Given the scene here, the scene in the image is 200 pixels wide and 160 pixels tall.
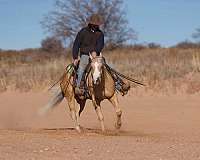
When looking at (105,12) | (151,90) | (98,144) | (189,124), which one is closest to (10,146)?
(98,144)

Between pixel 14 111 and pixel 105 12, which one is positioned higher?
pixel 105 12

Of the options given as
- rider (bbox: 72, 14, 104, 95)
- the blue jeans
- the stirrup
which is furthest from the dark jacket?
the stirrup

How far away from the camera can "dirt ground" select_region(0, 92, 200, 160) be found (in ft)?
35.2

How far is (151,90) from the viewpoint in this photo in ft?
87.4

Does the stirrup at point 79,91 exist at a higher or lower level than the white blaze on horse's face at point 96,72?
lower

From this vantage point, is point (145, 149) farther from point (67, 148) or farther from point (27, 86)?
point (27, 86)

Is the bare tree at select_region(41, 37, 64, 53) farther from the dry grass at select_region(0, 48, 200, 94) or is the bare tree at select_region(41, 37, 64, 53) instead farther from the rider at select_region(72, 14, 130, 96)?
the rider at select_region(72, 14, 130, 96)

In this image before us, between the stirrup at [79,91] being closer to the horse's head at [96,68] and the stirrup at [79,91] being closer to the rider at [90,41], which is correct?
the rider at [90,41]

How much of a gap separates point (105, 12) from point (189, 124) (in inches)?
1604

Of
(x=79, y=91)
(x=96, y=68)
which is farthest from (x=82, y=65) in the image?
(x=96, y=68)

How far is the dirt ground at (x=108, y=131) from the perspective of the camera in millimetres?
10727

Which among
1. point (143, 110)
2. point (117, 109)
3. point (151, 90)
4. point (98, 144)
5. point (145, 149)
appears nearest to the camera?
point (145, 149)

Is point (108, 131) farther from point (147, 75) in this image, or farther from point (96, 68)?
point (147, 75)

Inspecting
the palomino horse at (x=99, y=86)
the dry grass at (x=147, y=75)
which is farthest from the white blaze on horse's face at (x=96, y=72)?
the dry grass at (x=147, y=75)
